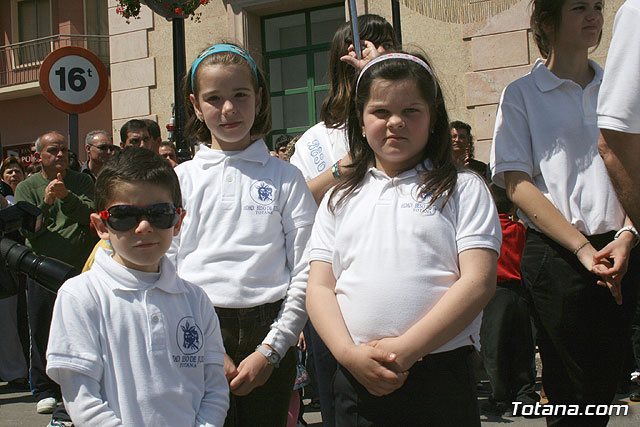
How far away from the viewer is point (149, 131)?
22.0ft

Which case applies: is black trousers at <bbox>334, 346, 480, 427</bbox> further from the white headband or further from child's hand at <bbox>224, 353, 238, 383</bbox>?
the white headband

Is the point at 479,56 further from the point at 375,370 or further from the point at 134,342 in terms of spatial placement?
A: the point at 134,342

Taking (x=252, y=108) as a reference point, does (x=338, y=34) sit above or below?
above

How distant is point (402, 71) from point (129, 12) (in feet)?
25.4

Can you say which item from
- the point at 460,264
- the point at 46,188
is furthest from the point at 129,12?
the point at 460,264

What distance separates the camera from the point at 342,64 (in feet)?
11.0

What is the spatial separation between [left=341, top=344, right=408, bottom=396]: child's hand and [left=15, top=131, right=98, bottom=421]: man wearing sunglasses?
4.13m

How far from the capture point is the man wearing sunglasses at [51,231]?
5.99 m

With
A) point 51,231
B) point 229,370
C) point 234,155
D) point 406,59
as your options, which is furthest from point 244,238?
point 51,231

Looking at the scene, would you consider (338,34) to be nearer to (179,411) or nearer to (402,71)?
(402,71)

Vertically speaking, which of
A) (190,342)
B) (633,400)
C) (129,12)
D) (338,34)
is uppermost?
(129,12)

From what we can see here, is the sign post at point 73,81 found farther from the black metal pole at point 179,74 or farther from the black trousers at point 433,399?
the black trousers at point 433,399

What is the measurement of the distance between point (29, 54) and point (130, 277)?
2230cm

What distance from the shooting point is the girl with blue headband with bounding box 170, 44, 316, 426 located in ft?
8.77
